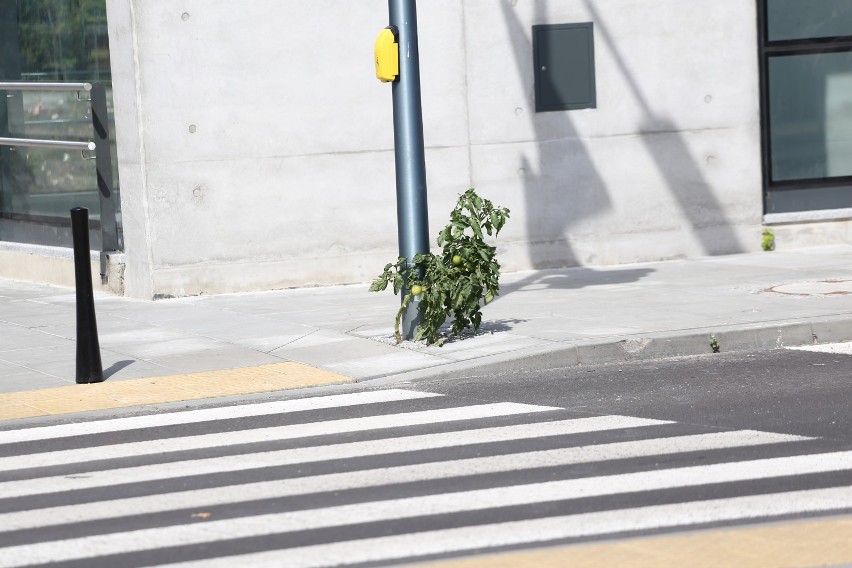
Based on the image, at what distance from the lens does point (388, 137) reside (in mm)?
14508

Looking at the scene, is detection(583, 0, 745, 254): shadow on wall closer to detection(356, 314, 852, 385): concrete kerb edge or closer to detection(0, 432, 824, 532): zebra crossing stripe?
detection(356, 314, 852, 385): concrete kerb edge

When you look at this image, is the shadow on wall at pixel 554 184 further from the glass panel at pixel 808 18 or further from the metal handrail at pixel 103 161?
the metal handrail at pixel 103 161

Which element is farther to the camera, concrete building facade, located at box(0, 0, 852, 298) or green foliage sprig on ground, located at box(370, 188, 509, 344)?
concrete building facade, located at box(0, 0, 852, 298)

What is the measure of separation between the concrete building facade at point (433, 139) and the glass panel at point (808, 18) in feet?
1.05

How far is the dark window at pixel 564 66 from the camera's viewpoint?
14.9 m

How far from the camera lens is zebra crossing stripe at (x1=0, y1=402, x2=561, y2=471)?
7945 mm

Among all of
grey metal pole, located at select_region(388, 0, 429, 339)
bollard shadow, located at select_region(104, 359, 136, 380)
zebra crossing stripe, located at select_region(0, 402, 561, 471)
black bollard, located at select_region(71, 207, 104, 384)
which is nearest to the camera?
zebra crossing stripe, located at select_region(0, 402, 561, 471)

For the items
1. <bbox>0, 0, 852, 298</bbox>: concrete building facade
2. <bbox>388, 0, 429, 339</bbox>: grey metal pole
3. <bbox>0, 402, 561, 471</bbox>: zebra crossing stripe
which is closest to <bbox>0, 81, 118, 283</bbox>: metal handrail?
<bbox>0, 0, 852, 298</bbox>: concrete building facade

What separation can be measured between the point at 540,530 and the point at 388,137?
29.3 feet

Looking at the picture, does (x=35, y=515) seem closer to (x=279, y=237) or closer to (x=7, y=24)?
(x=279, y=237)

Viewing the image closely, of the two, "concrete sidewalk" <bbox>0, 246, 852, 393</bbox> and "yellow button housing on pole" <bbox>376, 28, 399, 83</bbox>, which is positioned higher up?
"yellow button housing on pole" <bbox>376, 28, 399, 83</bbox>

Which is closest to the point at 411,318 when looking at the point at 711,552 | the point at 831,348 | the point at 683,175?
the point at 831,348

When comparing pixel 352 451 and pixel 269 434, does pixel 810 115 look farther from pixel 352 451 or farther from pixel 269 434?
pixel 352 451

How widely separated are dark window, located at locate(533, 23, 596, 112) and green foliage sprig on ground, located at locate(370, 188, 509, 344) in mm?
4245
